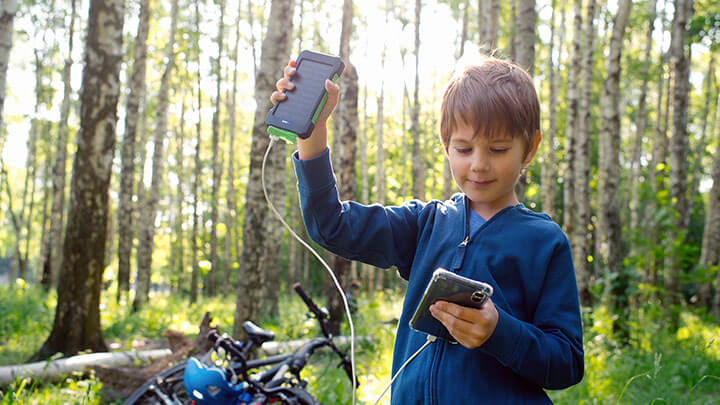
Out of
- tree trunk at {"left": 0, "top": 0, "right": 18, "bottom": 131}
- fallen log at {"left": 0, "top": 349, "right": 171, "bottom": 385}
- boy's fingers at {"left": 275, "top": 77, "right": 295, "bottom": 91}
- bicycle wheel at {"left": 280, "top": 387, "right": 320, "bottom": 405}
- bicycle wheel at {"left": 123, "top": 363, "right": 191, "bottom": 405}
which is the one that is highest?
tree trunk at {"left": 0, "top": 0, "right": 18, "bottom": 131}

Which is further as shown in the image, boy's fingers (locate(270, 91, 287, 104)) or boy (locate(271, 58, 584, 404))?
boy's fingers (locate(270, 91, 287, 104))

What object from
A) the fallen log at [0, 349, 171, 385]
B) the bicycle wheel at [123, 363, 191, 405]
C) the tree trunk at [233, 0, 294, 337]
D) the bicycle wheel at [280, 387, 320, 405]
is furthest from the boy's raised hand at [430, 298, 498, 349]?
the tree trunk at [233, 0, 294, 337]

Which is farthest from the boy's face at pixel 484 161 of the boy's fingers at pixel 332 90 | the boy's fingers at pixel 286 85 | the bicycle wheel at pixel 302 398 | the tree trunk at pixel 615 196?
the tree trunk at pixel 615 196

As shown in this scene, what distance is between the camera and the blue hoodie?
1.31m

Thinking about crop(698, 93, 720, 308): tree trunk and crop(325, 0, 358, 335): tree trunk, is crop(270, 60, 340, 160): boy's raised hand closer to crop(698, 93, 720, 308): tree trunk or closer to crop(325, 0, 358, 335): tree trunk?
crop(325, 0, 358, 335): tree trunk

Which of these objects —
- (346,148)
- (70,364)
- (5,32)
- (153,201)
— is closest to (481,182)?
(70,364)

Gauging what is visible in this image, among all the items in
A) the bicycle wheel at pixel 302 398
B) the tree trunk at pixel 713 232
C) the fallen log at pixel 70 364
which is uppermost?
the tree trunk at pixel 713 232

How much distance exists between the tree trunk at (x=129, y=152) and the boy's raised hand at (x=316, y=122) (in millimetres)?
11719

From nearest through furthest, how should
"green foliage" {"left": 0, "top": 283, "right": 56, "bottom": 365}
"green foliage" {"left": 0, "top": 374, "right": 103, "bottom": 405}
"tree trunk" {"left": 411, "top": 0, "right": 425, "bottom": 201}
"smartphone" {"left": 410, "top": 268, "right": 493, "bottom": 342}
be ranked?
"smartphone" {"left": 410, "top": 268, "right": 493, "bottom": 342} < "green foliage" {"left": 0, "top": 374, "right": 103, "bottom": 405} < "green foliage" {"left": 0, "top": 283, "right": 56, "bottom": 365} < "tree trunk" {"left": 411, "top": 0, "right": 425, "bottom": 201}

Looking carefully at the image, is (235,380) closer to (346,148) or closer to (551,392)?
(551,392)

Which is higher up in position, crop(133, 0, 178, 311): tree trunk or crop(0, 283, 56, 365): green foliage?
crop(133, 0, 178, 311): tree trunk

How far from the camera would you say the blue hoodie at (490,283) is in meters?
1.31

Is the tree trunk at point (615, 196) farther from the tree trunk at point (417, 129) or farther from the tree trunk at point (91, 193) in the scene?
the tree trunk at point (417, 129)

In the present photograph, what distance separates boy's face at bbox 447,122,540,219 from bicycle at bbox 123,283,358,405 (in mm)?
2587
